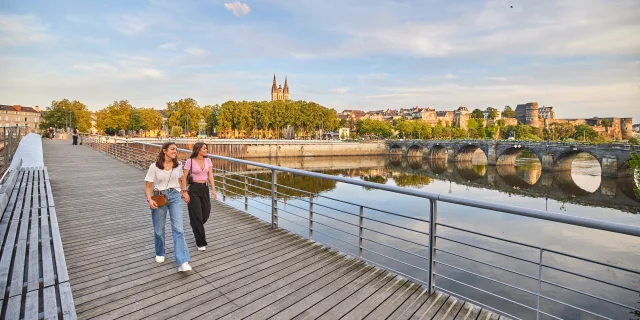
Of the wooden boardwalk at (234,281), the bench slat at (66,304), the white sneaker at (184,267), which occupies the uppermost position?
the bench slat at (66,304)

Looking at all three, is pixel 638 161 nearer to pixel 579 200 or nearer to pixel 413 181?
pixel 579 200

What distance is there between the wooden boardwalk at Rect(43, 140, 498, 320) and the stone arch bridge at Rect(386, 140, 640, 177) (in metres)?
33.1

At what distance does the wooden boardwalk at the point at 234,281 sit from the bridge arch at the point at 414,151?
265 feet

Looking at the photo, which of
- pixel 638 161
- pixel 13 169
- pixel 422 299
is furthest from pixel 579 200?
pixel 13 169

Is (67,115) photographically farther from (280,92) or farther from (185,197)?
(280,92)

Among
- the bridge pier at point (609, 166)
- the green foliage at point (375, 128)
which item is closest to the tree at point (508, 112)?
the green foliage at point (375, 128)

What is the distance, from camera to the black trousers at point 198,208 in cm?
544

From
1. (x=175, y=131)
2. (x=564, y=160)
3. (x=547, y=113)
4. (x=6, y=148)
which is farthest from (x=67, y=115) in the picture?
(x=547, y=113)

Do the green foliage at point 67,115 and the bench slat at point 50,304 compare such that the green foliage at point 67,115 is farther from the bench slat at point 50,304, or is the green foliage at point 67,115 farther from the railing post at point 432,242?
the railing post at point 432,242

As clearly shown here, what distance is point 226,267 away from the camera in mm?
4898

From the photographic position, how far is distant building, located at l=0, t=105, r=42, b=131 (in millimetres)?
99812

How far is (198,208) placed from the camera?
5.44 m

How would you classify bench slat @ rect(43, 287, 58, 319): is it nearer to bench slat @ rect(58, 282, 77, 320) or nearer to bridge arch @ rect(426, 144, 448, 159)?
bench slat @ rect(58, 282, 77, 320)

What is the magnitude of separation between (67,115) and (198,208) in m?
64.8
